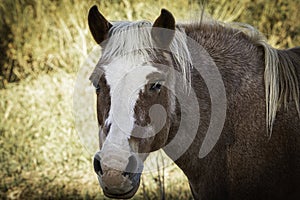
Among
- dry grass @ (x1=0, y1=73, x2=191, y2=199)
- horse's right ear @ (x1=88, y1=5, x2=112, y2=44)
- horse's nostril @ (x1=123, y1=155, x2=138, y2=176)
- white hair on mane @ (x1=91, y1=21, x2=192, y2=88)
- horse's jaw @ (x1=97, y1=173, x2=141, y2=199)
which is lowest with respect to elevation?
dry grass @ (x1=0, y1=73, x2=191, y2=199)

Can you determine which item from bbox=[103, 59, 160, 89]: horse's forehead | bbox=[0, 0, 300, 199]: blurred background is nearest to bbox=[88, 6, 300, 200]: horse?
bbox=[103, 59, 160, 89]: horse's forehead

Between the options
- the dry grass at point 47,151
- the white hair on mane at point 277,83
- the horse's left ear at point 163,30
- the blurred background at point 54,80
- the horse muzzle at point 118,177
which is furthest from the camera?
the blurred background at point 54,80

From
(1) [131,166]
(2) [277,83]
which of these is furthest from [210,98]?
(1) [131,166]

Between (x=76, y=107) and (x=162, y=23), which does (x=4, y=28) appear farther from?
(x=162, y=23)

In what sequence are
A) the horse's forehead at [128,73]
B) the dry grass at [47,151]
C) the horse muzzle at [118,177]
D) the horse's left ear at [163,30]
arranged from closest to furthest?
the horse muzzle at [118,177] → the horse's forehead at [128,73] → the horse's left ear at [163,30] → the dry grass at [47,151]

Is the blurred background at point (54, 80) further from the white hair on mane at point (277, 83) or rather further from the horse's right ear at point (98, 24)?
the horse's right ear at point (98, 24)

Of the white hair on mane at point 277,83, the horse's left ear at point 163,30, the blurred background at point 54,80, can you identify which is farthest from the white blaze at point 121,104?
the blurred background at point 54,80

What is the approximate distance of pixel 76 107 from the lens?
645cm

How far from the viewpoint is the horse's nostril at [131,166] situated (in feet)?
7.70

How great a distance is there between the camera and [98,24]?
9.03 feet

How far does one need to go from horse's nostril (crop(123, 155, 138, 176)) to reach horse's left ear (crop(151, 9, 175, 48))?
61 cm

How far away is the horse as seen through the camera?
2516mm

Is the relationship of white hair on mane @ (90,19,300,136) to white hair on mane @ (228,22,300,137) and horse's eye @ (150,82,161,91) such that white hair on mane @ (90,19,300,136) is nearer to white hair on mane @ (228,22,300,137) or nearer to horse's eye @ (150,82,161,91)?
white hair on mane @ (228,22,300,137)

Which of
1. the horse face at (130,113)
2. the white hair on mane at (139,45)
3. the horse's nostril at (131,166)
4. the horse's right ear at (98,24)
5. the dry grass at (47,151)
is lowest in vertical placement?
the dry grass at (47,151)
